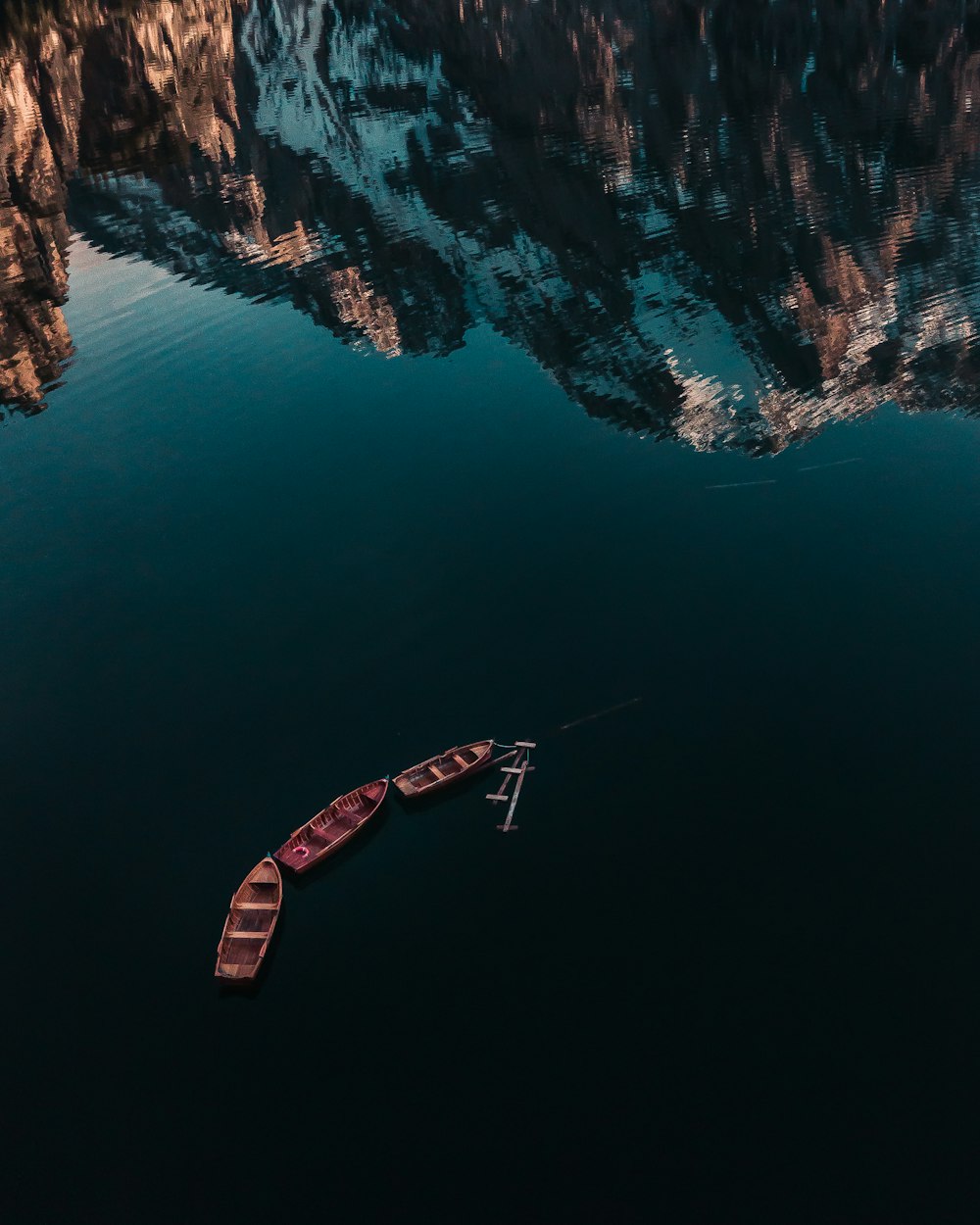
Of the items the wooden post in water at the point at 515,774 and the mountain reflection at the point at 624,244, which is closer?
the wooden post in water at the point at 515,774

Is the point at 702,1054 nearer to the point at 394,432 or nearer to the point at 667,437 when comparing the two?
the point at 667,437

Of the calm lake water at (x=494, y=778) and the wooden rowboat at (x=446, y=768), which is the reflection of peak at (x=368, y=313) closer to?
the calm lake water at (x=494, y=778)

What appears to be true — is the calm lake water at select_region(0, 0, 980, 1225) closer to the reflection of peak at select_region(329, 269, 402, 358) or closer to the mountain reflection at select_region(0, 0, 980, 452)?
the reflection of peak at select_region(329, 269, 402, 358)

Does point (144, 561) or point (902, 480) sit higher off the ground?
point (144, 561)

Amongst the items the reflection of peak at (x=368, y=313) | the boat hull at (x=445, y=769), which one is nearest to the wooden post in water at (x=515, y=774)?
the boat hull at (x=445, y=769)

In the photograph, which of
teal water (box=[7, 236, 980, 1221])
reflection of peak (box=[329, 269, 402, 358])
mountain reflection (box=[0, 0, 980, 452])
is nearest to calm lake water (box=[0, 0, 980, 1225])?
teal water (box=[7, 236, 980, 1221])

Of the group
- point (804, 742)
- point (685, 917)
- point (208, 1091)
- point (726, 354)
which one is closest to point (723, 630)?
point (804, 742)
